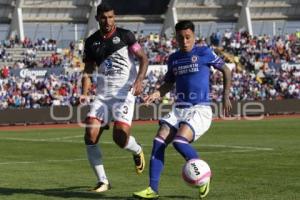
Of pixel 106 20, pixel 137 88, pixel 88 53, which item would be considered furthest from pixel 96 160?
pixel 106 20

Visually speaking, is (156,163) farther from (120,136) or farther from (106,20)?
(106,20)

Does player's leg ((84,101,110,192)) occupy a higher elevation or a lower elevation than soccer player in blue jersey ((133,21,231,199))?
lower

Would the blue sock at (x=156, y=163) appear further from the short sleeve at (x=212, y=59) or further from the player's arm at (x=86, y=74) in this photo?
the player's arm at (x=86, y=74)

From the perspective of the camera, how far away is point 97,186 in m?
11.9

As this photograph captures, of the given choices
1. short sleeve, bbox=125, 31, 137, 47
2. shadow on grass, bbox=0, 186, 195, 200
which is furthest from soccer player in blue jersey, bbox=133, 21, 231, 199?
short sleeve, bbox=125, 31, 137, 47

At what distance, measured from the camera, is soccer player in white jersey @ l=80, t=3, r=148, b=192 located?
12016 millimetres

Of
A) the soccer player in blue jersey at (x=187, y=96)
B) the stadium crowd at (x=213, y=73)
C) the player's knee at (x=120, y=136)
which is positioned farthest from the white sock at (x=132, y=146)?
the stadium crowd at (x=213, y=73)

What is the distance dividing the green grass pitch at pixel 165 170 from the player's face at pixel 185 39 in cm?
199

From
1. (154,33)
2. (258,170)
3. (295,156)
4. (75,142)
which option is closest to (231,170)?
(258,170)

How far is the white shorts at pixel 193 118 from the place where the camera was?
35.9ft

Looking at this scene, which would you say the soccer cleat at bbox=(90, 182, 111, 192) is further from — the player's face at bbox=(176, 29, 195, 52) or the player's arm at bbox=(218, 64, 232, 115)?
the player's face at bbox=(176, 29, 195, 52)

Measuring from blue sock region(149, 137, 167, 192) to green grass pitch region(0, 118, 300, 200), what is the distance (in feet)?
1.37

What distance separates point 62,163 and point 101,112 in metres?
5.42

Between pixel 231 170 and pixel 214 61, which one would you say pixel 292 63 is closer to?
pixel 231 170
